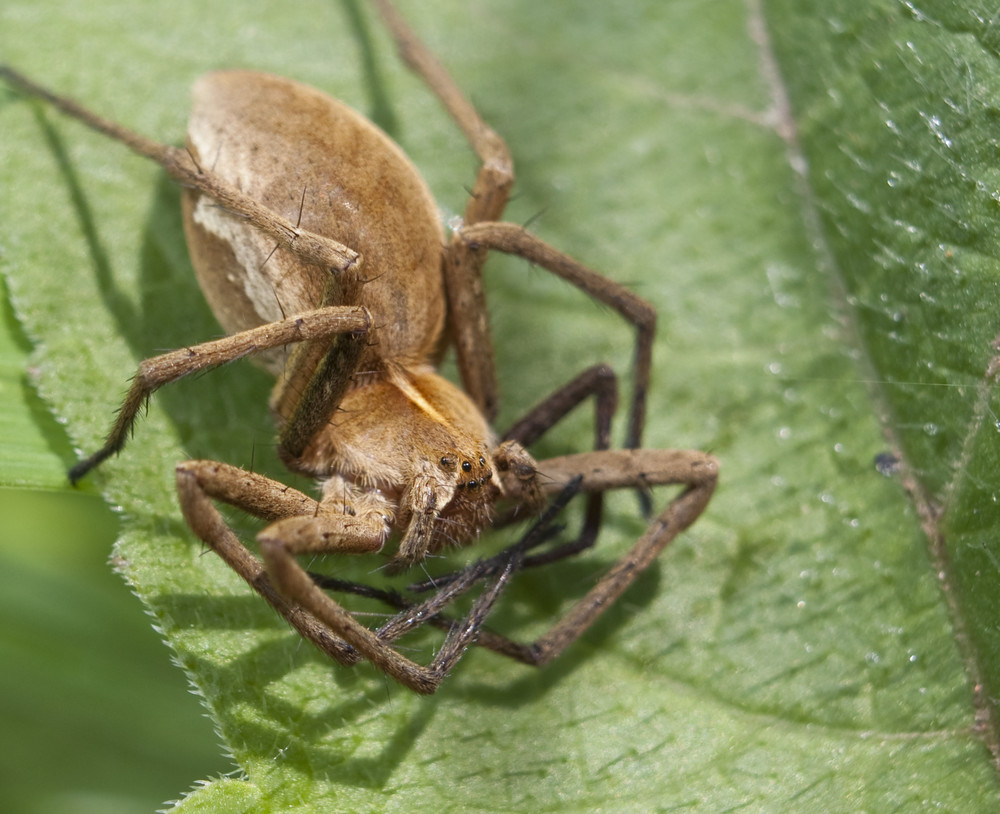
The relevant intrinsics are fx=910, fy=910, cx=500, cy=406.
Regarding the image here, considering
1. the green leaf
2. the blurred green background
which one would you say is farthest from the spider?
the blurred green background

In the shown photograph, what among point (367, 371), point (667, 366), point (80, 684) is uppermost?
point (367, 371)

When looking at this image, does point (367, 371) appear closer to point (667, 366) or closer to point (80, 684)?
point (667, 366)

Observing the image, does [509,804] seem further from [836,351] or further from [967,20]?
[967,20]

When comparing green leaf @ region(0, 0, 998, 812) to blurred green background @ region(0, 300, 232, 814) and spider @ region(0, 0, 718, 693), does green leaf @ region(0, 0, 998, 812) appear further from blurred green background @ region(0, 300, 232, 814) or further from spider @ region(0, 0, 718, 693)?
blurred green background @ region(0, 300, 232, 814)

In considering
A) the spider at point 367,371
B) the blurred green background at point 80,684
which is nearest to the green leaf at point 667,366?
the spider at point 367,371

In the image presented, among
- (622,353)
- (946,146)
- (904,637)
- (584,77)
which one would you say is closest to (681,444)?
(622,353)

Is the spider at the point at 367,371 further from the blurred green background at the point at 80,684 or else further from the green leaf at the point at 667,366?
the blurred green background at the point at 80,684

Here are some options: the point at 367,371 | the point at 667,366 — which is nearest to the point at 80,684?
the point at 367,371
